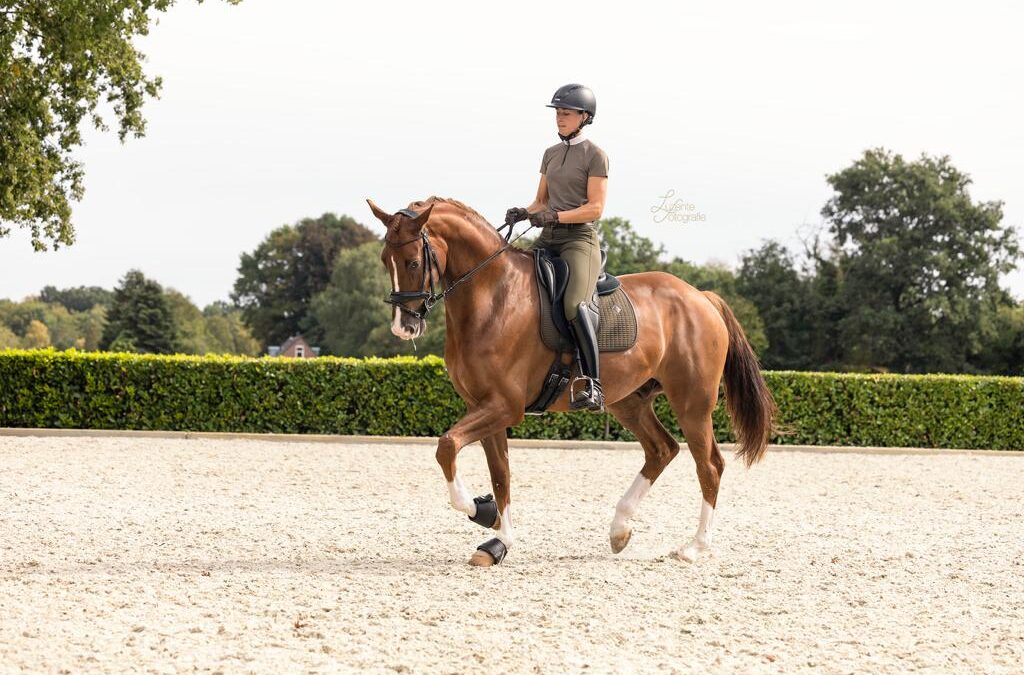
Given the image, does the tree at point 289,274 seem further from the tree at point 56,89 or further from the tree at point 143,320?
the tree at point 56,89

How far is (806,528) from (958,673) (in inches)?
185

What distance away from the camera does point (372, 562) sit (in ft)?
25.2

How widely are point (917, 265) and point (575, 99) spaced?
4854cm

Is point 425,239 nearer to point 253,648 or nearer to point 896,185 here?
point 253,648

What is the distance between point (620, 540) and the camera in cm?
807

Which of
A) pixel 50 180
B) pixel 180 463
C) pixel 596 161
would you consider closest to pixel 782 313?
pixel 50 180

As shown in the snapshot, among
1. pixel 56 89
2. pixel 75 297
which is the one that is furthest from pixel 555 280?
pixel 75 297

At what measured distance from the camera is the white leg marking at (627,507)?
804 cm

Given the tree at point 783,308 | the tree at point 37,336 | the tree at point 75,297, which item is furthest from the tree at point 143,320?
the tree at point 75,297

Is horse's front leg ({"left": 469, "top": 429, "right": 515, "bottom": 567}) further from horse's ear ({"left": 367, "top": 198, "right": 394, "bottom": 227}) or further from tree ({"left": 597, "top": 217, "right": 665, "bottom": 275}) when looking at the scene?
tree ({"left": 597, "top": 217, "right": 665, "bottom": 275})

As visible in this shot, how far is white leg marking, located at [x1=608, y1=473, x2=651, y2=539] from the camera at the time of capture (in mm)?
8039

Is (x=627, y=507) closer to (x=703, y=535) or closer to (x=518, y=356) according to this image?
(x=703, y=535)

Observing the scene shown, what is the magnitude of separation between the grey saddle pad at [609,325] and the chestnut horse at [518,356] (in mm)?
54

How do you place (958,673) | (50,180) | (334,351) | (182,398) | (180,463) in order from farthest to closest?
(334,351)
(50,180)
(182,398)
(180,463)
(958,673)
